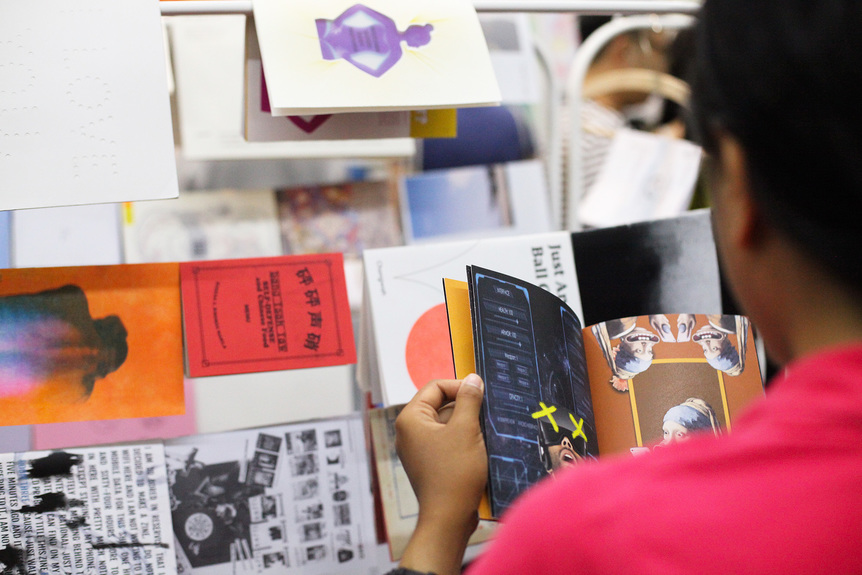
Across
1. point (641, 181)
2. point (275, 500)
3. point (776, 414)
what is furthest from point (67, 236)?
point (776, 414)

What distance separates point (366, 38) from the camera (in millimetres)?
749

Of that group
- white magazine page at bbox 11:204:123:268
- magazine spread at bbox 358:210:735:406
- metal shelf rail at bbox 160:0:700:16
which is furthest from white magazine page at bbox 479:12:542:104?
white magazine page at bbox 11:204:123:268

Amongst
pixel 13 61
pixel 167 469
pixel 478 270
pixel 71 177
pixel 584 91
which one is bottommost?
pixel 167 469

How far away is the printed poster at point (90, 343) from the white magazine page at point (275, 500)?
0.24 feet

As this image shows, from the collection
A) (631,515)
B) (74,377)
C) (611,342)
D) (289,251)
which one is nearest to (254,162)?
(289,251)

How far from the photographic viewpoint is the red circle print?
769 mm

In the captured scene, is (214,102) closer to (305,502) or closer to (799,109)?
(305,502)

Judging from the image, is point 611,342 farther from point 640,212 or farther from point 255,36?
point 640,212

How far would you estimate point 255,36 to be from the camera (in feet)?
2.52

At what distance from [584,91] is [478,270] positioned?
108 cm

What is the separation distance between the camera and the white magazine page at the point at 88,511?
70 centimetres

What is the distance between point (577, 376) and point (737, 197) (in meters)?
0.28

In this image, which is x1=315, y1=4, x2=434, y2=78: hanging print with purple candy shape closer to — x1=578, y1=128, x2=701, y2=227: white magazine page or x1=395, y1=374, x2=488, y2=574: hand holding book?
x1=395, y1=374, x2=488, y2=574: hand holding book

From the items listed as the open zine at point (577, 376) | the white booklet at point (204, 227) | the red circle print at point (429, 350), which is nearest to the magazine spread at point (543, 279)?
the red circle print at point (429, 350)
